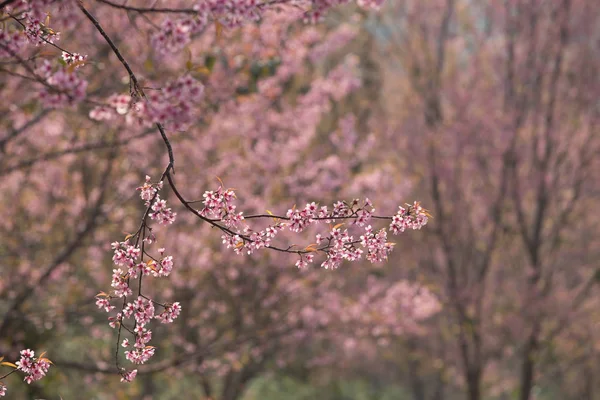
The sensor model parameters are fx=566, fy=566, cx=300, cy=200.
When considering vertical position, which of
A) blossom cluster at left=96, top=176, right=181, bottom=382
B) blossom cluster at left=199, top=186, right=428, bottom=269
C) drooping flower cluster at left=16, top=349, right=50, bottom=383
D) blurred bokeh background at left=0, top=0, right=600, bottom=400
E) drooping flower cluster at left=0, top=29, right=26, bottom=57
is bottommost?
drooping flower cluster at left=16, top=349, right=50, bottom=383

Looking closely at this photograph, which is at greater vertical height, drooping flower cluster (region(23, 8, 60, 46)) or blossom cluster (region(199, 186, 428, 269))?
drooping flower cluster (region(23, 8, 60, 46))

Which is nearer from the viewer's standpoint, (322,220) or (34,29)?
(34,29)

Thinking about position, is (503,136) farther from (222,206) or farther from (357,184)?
(222,206)

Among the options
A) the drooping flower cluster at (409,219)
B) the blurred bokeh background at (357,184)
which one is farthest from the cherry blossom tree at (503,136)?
the drooping flower cluster at (409,219)

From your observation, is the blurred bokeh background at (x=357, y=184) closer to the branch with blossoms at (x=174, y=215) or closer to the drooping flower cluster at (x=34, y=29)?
the branch with blossoms at (x=174, y=215)

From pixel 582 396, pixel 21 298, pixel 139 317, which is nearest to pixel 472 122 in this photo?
pixel 21 298

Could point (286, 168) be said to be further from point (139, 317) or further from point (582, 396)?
point (582, 396)

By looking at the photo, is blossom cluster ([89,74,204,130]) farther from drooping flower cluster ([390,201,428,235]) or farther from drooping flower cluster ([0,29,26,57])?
drooping flower cluster ([390,201,428,235])

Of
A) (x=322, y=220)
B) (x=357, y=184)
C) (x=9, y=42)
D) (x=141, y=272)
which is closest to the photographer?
(x=9, y=42)

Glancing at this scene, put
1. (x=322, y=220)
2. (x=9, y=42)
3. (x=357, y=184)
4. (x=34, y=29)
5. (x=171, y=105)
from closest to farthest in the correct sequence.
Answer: (x=171, y=105) < (x=9, y=42) < (x=34, y=29) < (x=322, y=220) < (x=357, y=184)

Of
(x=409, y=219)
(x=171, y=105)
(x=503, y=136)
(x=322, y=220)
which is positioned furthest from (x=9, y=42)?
(x=503, y=136)

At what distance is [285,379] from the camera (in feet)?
79.4

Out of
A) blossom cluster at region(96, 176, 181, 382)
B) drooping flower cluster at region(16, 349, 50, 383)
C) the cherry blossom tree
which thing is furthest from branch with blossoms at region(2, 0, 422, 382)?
the cherry blossom tree

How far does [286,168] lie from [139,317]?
7268 millimetres
